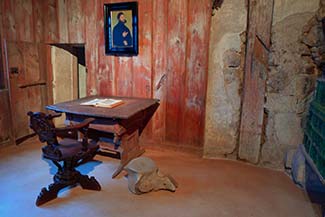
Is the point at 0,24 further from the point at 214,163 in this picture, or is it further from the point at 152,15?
the point at 214,163

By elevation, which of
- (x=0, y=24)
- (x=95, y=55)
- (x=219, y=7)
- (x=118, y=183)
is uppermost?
(x=219, y=7)

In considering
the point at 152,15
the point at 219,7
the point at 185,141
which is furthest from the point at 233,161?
the point at 152,15

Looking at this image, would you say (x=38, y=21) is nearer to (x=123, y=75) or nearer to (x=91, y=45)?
(x=91, y=45)

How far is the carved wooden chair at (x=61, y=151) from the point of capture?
6.48 ft

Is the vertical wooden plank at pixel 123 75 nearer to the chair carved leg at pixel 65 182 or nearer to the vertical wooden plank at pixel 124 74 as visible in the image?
the vertical wooden plank at pixel 124 74

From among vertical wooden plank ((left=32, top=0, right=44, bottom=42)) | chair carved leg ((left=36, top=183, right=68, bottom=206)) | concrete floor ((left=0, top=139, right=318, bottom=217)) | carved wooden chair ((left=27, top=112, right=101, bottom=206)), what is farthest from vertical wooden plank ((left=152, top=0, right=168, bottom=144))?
vertical wooden plank ((left=32, top=0, right=44, bottom=42))

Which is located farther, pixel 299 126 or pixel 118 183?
pixel 299 126

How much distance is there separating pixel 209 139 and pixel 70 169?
1658 millimetres

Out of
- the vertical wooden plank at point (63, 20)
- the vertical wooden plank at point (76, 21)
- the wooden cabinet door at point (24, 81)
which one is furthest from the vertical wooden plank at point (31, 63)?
the vertical wooden plank at point (76, 21)

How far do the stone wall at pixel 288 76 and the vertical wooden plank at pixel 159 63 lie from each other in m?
1.24

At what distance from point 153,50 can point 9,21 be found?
185 centimetres

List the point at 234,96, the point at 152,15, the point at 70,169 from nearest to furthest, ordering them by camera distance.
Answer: the point at 70,169, the point at 234,96, the point at 152,15

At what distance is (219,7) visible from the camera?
2773 millimetres

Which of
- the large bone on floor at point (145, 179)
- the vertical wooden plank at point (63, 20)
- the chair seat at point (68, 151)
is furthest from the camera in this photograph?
the vertical wooden plank at point (63, 20)
